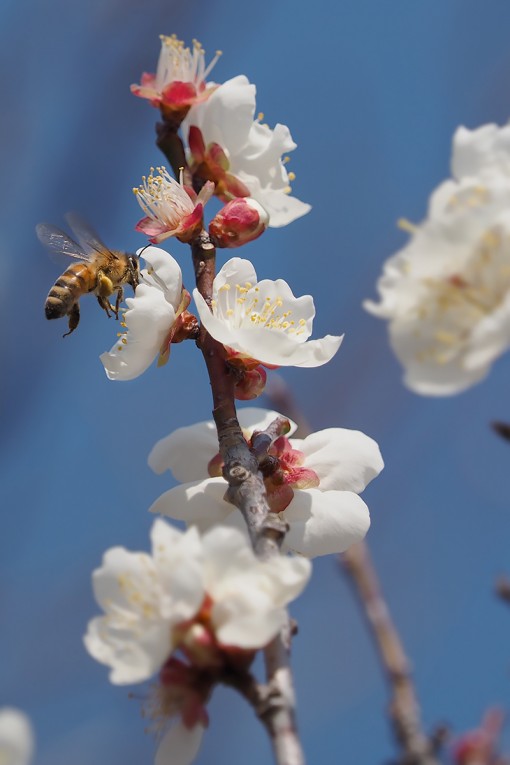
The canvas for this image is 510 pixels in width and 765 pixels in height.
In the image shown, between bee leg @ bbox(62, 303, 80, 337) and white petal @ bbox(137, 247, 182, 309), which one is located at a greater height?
bee leg @ bbox(62, 303, 80, 337)

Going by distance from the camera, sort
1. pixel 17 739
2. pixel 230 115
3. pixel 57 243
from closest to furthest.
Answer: pixel 17 739 → pixel 230 115 → pixel 57 243

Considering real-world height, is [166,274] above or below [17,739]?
above

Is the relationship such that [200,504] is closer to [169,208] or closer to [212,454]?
[212,454]

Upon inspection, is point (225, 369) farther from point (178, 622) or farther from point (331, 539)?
point (178, 622)

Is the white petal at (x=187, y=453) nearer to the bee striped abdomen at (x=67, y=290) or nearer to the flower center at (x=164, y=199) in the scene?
the flower center at (x=164, y=199)

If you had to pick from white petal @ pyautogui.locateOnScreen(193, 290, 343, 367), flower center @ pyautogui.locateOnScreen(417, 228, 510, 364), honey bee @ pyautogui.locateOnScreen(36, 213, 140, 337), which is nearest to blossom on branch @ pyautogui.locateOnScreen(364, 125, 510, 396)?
flower center @ pyautogui.locateOnScreen(417, 228, 510, 364)

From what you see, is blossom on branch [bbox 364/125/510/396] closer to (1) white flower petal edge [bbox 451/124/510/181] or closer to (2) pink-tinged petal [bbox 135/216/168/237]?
(1) white flower petal edge [bbox 451/124/510/181]

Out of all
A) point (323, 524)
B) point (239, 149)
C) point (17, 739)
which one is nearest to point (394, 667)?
point (323, 524)

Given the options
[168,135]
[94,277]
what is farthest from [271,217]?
[94,277]
